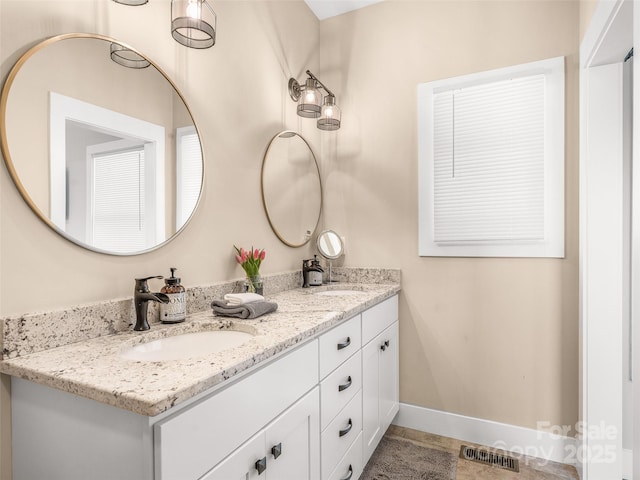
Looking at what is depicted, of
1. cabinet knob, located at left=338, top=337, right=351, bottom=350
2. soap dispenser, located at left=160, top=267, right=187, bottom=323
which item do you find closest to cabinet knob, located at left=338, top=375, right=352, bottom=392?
cabinet knob, located at left=338, top=337, right=351, bottom=350

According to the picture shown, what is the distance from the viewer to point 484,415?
2.21 metres

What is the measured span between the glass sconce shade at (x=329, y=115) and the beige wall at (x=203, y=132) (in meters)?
0.22

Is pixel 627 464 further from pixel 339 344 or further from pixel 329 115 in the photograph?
pixel 329 115

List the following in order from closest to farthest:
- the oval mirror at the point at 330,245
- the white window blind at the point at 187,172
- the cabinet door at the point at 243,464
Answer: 1. the cabinet door at the point at 243,464
2. the white window blind at the point at 187,172
3. the oval mirror at the point at 330,245

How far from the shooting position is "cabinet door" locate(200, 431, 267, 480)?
0.88m

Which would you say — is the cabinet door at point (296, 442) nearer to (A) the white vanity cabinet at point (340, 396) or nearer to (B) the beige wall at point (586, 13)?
(A) the white vanity cabinet at point (340, 396)

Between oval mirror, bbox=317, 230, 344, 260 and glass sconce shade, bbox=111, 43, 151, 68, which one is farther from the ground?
glass sconce shade, bbox=111, 43, 151, 68

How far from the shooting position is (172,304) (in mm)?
1343

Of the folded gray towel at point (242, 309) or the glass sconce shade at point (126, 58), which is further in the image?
the folded gray towel at point (242, 309)

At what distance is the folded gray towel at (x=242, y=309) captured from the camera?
1407mm

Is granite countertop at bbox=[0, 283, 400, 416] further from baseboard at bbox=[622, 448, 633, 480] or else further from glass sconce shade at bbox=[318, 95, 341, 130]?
baseboard at bbox=[622, 448, 633, 480]

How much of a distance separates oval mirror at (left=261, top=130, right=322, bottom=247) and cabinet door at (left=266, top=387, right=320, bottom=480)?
1.11 m

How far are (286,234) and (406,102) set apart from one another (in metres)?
1.17

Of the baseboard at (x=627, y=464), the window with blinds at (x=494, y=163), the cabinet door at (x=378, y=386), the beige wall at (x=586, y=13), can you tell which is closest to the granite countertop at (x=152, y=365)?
the cabinet door at (x=378, y=386)
